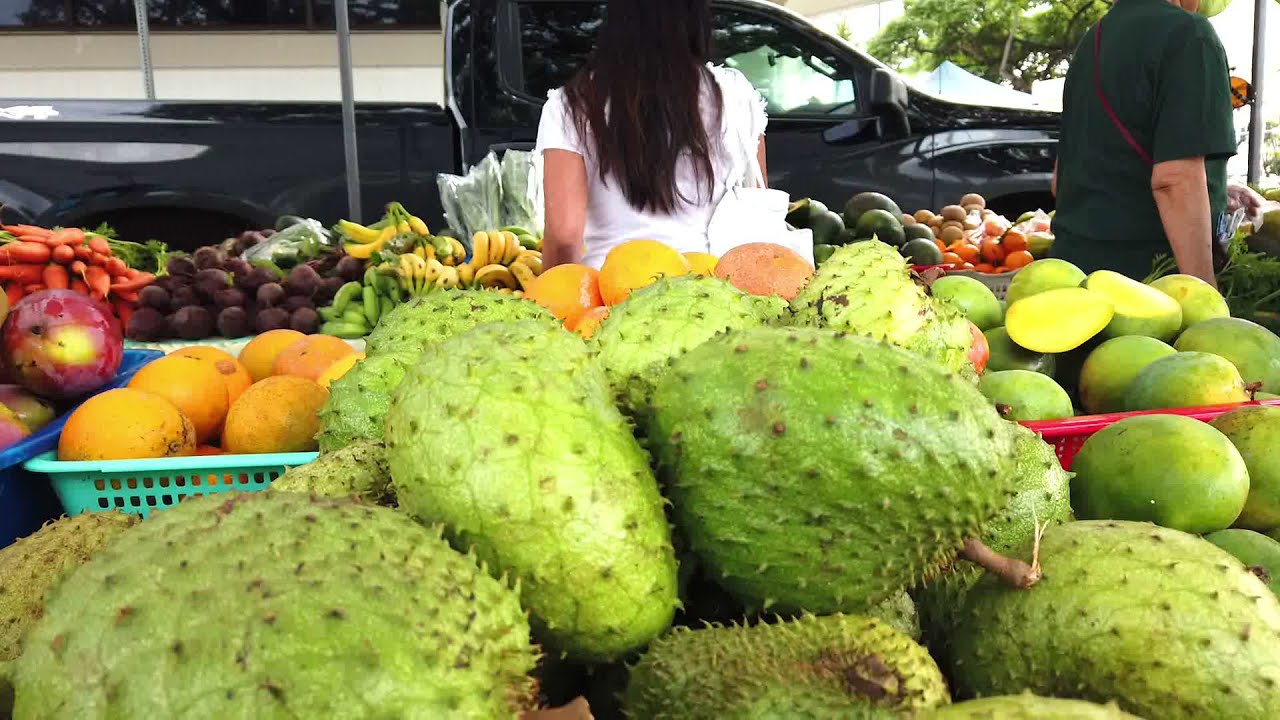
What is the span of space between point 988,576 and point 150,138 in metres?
7.23

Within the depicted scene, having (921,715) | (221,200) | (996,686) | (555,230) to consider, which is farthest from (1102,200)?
(221,200)

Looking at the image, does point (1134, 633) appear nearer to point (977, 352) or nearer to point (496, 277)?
point (977, 352)

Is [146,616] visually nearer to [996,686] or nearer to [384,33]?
[996,686]

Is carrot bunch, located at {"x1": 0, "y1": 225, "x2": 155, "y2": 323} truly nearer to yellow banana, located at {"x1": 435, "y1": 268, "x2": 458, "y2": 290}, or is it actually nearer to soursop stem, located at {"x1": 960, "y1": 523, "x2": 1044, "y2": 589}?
yellow banana, located at {"x1": 435, "y1": 268, "x2": 458, "y2": 290}

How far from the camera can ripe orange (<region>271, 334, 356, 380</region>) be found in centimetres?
254

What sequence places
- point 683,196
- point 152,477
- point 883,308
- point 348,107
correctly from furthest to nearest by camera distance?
point 348,107, point 683,196, point 152,477, point 883,308

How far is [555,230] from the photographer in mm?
3643

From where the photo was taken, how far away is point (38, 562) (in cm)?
138

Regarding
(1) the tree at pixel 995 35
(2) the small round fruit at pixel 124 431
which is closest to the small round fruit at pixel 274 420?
(2) the small round fruit at pixel 124 431

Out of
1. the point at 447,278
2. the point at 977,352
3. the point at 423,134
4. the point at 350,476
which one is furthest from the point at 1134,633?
the point at 423,134

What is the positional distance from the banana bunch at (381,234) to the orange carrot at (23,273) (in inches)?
63.7

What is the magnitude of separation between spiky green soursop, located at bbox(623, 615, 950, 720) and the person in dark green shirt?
11.2ft

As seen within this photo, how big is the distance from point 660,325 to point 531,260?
3.32 m

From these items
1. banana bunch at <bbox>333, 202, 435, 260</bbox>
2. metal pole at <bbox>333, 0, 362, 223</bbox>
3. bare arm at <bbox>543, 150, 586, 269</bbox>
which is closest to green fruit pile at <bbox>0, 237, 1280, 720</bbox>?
bare arm at <bbox>543, 150, 586, 269</bbox>
